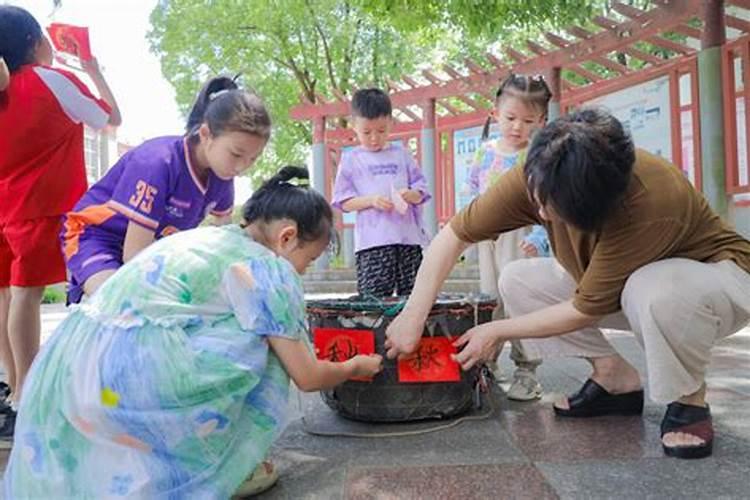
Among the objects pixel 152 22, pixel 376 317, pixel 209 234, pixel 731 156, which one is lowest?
pixel 376 317

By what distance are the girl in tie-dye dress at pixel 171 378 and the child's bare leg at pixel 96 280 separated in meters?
0.62

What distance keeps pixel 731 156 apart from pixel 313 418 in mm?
4974

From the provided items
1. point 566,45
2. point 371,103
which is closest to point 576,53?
point 566,45

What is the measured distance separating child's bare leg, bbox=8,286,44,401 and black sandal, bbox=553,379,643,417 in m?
1.81

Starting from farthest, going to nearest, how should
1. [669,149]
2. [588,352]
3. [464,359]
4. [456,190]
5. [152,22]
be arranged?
[152,22] < [456,190] < [669,149] < [588,352] < [464,359]

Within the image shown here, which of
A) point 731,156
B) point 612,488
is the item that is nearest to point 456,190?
point 731,156

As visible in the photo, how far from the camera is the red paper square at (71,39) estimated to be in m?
2.67

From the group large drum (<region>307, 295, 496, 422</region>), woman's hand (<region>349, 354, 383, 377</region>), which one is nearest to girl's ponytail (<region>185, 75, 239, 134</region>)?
large drum (<region>307, 295, 496, 422</region>)

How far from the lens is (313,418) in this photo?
246 cm

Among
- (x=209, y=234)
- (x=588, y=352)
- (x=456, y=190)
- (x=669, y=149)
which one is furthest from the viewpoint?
(x=456, y=190)

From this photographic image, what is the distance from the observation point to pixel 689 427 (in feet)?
6.20

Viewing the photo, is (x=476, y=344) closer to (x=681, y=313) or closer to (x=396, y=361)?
(x=396, y=361)

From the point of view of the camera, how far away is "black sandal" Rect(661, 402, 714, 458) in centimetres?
184

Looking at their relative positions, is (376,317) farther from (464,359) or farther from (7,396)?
(7,396)
